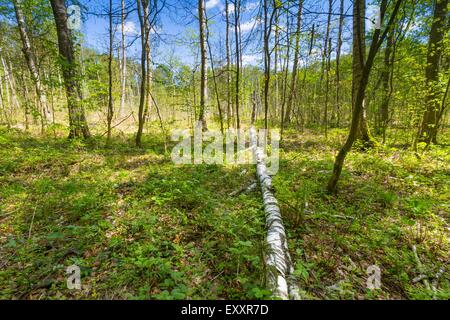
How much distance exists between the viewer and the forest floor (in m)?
2.00

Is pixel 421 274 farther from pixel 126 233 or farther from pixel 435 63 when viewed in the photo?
pixel 435 63

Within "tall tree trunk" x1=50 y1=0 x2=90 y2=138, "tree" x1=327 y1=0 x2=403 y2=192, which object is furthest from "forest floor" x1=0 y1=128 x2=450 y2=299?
"tall tree trunk" x1=50 y1=0 x2=90 y2=138

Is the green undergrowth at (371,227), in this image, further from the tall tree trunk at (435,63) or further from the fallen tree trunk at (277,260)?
the tall tree trunk at (435,63)

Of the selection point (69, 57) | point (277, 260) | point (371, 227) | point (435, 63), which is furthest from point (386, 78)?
point (69, 57)

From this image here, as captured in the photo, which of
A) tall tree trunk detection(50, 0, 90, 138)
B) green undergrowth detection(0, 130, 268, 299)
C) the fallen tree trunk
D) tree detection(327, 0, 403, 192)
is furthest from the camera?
tall tree trunk detection(50, 0, 90, 138)

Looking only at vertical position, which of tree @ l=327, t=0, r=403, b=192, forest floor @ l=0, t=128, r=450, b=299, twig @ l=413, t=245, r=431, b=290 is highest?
tree @ l=327, t=0, r=403, b=192

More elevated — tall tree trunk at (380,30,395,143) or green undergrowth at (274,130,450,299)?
tall tree trunk at (380,30,395,143)

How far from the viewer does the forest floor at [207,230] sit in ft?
6.55

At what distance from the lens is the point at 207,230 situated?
287 cm

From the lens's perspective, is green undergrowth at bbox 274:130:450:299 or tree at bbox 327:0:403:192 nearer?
green undergrowth at bbox 274:130:450:299

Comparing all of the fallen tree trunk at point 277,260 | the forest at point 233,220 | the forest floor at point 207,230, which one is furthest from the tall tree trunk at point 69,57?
the fallen tree trunk at point 277,260

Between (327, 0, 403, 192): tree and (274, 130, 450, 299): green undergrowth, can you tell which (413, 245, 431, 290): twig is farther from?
(327, 0, 403, 192): tree
